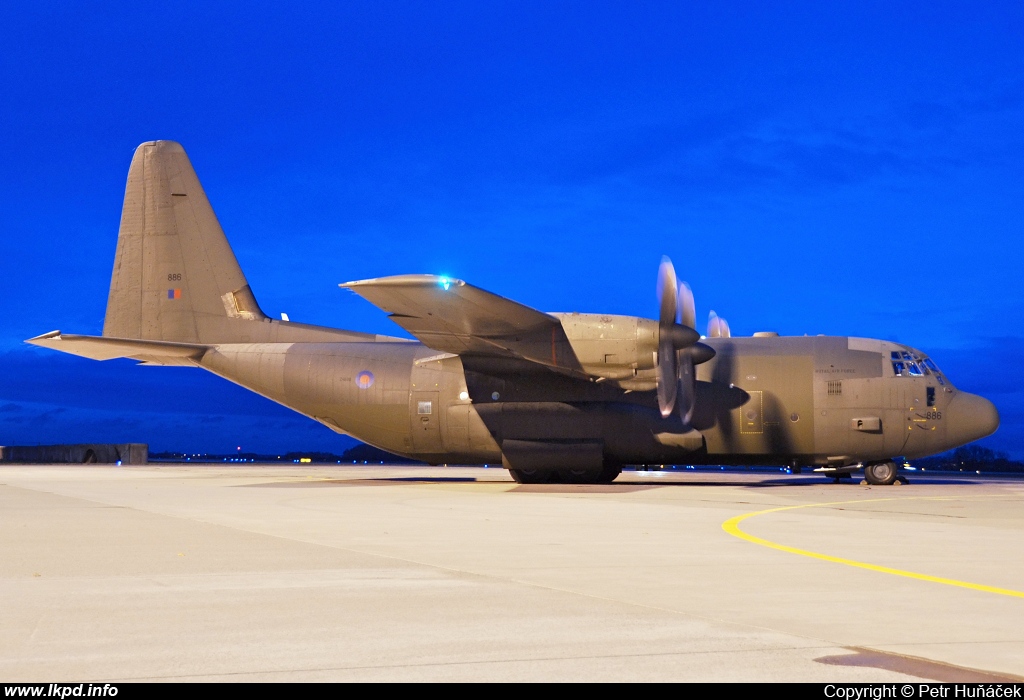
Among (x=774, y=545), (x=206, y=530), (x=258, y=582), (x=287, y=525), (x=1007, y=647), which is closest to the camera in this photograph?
(x=1007, y=647)

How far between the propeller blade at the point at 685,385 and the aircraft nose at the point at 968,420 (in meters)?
8.03

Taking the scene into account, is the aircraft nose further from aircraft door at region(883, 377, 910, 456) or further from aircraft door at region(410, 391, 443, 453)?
aircraft door at region(410, 391, 443, 453)

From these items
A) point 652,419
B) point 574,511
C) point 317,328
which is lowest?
point 574,511

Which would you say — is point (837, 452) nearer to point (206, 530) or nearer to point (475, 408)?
point (475, 408)

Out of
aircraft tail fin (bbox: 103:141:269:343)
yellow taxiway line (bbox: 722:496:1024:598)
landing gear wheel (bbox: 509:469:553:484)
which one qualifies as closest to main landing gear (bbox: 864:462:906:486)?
landing gear wheel (bbox: 509:469:553:484)

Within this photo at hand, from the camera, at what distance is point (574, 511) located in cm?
1861

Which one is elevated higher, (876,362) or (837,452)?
(876,362)

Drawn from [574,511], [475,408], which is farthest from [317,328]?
[574,511]

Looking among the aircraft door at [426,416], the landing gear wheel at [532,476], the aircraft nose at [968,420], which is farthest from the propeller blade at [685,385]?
the aircraft nose at [968,420]

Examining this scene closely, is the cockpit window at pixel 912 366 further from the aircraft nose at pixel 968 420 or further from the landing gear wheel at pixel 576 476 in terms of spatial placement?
the landing gear wheel at pixel 576 476

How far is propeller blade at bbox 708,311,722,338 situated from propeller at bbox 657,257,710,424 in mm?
5021

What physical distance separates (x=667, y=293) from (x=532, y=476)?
7591mm

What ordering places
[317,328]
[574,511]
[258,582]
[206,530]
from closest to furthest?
1. [258,582]
2. [206,530]
3. [574,511]
4. [317,328]

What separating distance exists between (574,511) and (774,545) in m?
6.69
